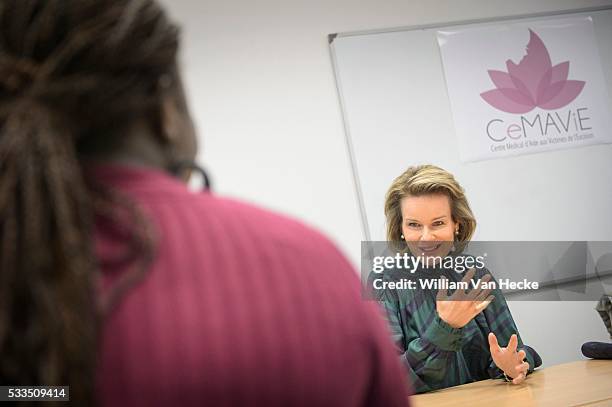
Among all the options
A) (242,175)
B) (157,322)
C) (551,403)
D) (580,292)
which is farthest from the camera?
(580,292)

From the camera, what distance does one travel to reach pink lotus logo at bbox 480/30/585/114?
124 inches

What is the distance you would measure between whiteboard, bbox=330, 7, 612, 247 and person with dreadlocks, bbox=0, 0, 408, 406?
2411 mm

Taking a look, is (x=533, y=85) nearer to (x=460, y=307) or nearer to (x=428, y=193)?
(x=428, y=193)

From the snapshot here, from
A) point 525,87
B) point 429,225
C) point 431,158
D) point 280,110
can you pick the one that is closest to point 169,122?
point 429,225

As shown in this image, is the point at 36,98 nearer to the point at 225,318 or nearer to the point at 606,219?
the point at 225,318

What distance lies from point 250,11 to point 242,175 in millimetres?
797

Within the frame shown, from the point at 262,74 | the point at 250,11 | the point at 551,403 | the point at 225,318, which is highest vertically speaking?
the point at 250,11

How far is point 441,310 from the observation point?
80.4 inches

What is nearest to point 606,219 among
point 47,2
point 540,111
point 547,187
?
point 547,187

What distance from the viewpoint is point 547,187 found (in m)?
3.14

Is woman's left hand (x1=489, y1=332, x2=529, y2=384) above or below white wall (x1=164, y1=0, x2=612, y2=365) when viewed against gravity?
below

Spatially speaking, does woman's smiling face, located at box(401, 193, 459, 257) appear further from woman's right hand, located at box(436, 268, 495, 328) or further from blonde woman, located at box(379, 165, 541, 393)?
woman's right hand, located at box(436, 268, 495, 328)

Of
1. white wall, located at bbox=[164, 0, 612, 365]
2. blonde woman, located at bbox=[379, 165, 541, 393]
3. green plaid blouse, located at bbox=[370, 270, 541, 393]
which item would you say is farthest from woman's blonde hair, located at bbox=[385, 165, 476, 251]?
white wall, located at bbox=[164, 0, 612, 365]

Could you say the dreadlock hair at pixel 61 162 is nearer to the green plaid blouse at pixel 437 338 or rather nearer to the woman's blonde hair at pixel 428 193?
the green plaid blouse at pixel 437 338
